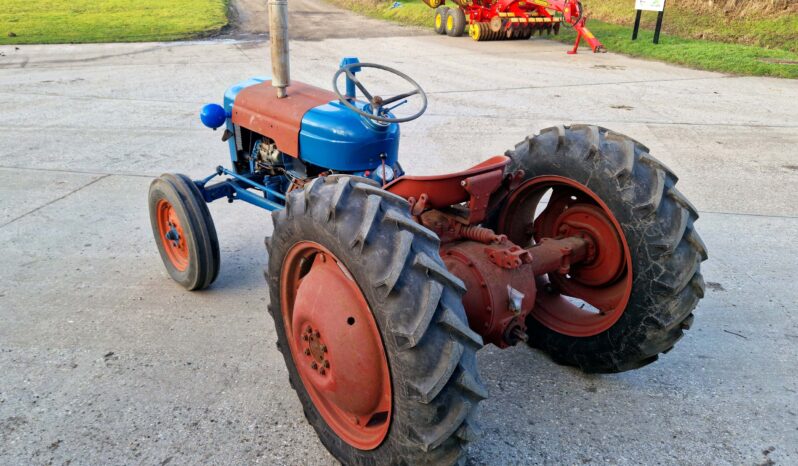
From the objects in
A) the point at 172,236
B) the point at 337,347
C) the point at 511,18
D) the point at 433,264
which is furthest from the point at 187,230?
the point at 511,18

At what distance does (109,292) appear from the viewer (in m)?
3.93

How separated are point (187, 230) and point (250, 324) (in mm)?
719

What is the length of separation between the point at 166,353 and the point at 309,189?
1.66 meters

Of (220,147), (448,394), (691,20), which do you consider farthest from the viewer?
(691,20)

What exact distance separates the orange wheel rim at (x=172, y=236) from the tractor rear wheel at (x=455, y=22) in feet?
47.9

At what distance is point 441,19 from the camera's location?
17781 millimetres

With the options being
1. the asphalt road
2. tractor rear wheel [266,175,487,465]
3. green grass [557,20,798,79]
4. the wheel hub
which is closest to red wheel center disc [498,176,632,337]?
the wheel hub

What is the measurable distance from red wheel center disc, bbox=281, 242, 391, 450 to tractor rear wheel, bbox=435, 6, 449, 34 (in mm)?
16626

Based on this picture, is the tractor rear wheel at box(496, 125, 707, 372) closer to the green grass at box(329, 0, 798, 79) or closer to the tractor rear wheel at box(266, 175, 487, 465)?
the tractor rear wheel at box(266, 175, 487, 465)

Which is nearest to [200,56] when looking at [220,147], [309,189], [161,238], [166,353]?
[220,147]

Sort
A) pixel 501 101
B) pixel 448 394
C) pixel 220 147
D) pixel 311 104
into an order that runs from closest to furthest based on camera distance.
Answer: pixel 448 394
pixel 311 104
pixel 220 147
pixel 501 101

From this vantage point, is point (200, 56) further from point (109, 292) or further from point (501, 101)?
point (109, 292)

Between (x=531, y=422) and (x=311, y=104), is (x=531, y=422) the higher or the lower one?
the lower one

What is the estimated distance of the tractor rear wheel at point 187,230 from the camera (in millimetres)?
3678
